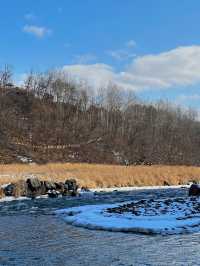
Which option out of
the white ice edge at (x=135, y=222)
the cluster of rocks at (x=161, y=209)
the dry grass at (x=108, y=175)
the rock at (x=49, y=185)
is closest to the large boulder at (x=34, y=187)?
the rock at (x=49, y=185)

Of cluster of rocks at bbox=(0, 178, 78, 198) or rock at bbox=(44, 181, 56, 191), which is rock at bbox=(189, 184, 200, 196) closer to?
cluster of rocks at bbox=(0, 178, 78, 198)

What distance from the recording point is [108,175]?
40469 millimetres

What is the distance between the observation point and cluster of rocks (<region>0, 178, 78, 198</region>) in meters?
29.9

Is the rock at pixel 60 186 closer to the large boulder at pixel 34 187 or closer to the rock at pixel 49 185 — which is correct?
the rock at pixel 49 185

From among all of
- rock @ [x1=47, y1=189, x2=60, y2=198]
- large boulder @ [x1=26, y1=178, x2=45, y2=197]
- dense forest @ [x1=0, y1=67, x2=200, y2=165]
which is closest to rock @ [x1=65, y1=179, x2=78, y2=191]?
rock @ [x1=47, y1=189, x2=60, y2=198]

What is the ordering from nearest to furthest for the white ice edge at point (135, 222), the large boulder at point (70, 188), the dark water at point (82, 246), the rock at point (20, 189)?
the dark water at point (82, 246), the white ice edge at point (135, 222), the rock at point (20, 189), the large boulder at point (70, 188)

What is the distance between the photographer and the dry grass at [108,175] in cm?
3703

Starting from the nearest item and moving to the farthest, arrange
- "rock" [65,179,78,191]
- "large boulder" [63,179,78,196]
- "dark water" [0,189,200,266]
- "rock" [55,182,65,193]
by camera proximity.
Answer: "dark water" [0,189,200,266], "large boulder" [63,179,78,196], "rock" [55,182,65,193], "rock" [65,179,78,191]

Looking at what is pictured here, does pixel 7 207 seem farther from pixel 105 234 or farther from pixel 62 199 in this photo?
pixel 105 234

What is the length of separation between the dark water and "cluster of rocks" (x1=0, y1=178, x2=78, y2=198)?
10661 millimetres

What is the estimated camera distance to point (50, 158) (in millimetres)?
90312

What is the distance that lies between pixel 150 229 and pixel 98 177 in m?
23.1

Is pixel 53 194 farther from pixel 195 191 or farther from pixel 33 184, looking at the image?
pixel 195 191

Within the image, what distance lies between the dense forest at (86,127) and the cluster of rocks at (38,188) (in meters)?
57.6
